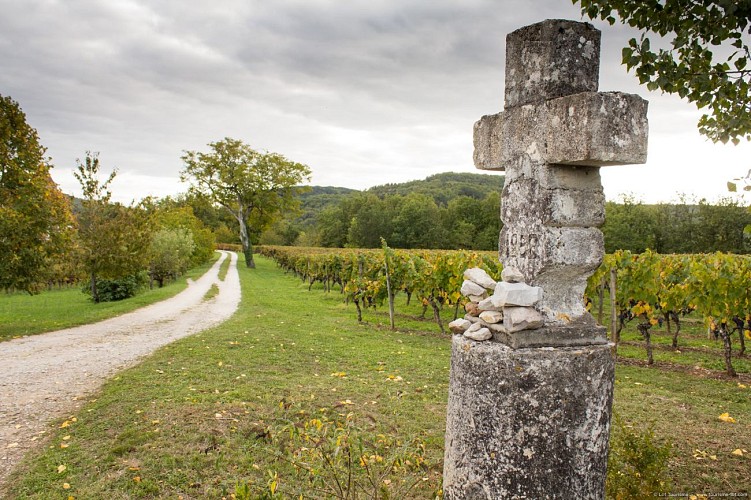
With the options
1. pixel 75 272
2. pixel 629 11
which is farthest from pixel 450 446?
pixel 75 272

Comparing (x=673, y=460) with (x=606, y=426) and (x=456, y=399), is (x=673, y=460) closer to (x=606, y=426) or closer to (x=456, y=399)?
(x=606, y=426)

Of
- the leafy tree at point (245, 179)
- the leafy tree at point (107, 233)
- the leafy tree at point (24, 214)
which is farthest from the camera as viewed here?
the leafy tree at point (245, 179)

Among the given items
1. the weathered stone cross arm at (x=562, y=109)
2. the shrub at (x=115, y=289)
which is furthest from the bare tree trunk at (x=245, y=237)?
the weathered stone cross arm at (x=562, y=109)

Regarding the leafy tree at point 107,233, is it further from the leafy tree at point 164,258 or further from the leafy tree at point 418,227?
the leafy tree at point 418,227

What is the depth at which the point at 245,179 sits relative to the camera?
43.3 m

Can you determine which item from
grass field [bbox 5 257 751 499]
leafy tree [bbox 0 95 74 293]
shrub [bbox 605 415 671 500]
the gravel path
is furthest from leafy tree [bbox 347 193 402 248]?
shrub [bbox 605 415 671 500]

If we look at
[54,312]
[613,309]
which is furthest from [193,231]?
[613,309]

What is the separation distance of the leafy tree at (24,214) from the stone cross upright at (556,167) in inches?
521

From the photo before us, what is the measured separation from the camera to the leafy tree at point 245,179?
143 feet

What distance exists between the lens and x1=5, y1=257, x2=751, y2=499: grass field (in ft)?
14.9

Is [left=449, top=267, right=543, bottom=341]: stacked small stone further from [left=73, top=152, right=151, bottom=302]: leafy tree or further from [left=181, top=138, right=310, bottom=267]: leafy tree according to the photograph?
[left=181, top=138, right=310, bottom=267]: leafy tree

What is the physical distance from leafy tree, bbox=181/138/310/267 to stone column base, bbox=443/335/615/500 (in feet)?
138

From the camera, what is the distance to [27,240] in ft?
42.3

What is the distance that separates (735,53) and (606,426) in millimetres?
3995
